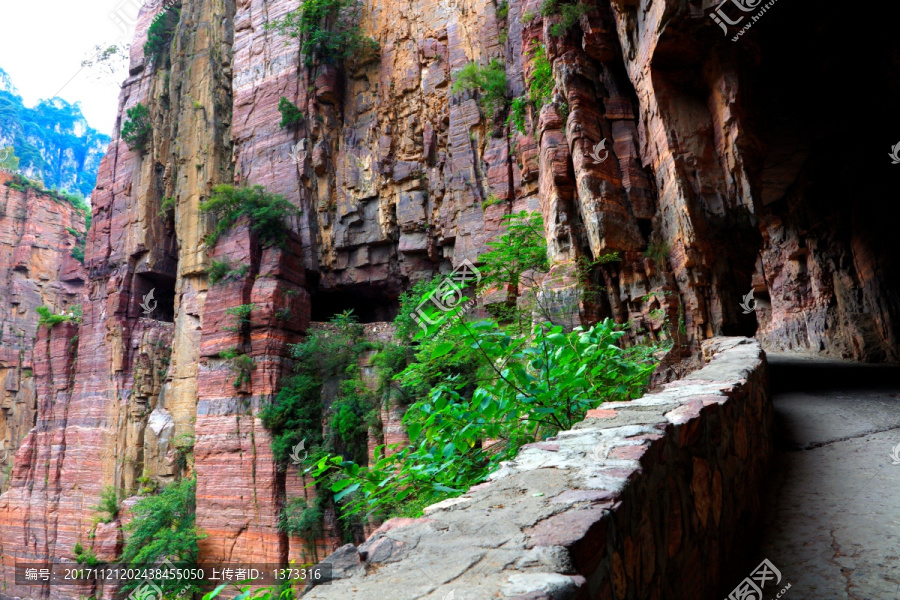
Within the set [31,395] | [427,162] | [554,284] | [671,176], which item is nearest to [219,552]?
[554,284]

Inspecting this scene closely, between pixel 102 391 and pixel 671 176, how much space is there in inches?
871

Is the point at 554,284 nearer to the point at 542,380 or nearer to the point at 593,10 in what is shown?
the point at 593,10

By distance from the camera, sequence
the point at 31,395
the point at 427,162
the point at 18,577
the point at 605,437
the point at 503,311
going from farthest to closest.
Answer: the point at 31,395, the point at 18,577, the point at 427,162, the point at 503,311, the point at 605,437

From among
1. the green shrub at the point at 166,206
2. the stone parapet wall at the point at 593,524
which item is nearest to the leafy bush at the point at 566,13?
the stone parapet wall at the point at 593,524

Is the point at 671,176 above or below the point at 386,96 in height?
below

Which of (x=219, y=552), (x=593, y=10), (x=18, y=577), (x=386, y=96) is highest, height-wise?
(x=386, y=96)

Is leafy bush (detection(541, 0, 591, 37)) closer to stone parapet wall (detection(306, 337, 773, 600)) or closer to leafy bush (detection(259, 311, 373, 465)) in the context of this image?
stone parapet wall (detection(306, 337, 773, 600))

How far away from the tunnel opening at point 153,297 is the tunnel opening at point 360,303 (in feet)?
21.8

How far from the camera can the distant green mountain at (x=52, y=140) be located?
52.3 meters

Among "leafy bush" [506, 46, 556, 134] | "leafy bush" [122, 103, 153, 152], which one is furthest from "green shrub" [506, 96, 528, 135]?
"leafy bush" [122, 103, 153, 152]

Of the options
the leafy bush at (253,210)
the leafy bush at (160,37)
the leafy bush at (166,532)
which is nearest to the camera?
the leafy bush at (166,532)

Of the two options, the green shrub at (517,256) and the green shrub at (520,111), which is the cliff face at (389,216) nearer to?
the green shrub at (520,111)

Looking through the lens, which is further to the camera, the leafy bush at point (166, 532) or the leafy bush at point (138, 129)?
the leafy bush at point (138, 129)

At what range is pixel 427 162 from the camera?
751 inches
